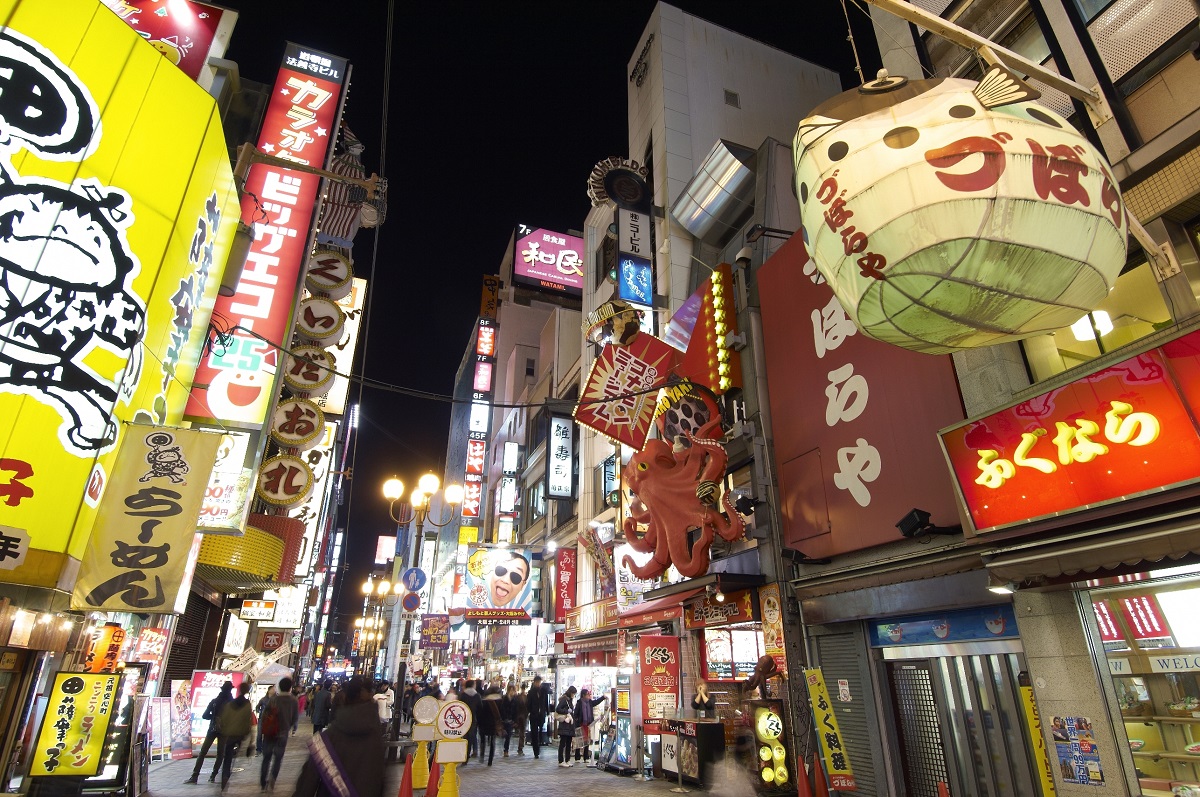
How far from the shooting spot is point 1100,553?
21.2 feet

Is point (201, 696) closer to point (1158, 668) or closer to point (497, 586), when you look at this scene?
point (497, 586)

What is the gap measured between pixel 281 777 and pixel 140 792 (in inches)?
166

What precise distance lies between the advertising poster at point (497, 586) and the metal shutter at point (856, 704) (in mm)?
14651

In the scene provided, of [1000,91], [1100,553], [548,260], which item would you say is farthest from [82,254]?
[548,260]

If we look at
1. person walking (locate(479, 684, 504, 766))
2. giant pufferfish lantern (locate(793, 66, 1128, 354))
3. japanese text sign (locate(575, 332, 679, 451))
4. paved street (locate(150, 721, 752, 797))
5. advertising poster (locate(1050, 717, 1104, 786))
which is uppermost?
japanese text sign (locate(575, 332, 679, 451))

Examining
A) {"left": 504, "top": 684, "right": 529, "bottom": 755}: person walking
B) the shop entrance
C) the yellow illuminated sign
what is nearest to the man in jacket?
{"left": 504, "top": 684, "right": 529, "bottom": 755}: person walking

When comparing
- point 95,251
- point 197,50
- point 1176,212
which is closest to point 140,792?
point 95,251

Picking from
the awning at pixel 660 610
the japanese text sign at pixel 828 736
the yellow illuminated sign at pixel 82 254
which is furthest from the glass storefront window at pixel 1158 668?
the yellow illuminated sign at pixel 82 254

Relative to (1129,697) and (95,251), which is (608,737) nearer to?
(1129,697)

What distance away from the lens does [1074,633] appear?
7.56 metres

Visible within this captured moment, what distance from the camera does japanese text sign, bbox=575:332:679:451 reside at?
17.0 metres

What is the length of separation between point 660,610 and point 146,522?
11634 mm

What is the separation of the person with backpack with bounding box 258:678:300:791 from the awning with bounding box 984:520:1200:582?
12.8 metres

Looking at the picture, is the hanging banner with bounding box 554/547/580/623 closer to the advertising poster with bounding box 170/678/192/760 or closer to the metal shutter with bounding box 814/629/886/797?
the advertising poster with bounding box 170/678/192/760
